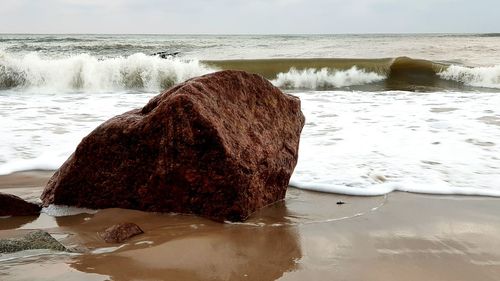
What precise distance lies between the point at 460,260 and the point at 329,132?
3.26m

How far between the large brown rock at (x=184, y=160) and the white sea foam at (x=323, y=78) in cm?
1038

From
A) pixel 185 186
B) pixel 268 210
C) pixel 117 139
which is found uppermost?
pixel 117 139

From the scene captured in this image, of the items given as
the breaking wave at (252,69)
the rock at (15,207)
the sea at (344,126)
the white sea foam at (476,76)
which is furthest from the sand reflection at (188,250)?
the white sea foam at (476,76)

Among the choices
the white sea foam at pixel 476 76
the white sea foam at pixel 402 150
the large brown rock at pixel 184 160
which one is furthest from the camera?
the white sea foam at pixel 476 76

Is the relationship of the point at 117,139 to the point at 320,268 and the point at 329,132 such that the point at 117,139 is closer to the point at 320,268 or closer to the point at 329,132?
the point at 320,268

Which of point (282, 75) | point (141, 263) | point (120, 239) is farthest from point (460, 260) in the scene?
point (282, 75)

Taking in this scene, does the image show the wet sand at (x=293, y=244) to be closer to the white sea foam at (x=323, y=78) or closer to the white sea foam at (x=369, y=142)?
the white sea foam at (x=369, y=142)

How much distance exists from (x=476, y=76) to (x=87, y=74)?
1040 centimetres

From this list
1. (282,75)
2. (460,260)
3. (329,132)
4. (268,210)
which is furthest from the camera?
(282,75)

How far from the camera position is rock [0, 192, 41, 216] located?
8.88 feet

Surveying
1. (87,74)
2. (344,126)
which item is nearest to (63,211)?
(344,126)

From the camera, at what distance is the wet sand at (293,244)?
1.98 meters

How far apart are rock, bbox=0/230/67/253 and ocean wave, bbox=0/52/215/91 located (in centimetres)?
952

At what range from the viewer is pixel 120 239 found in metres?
2.32
